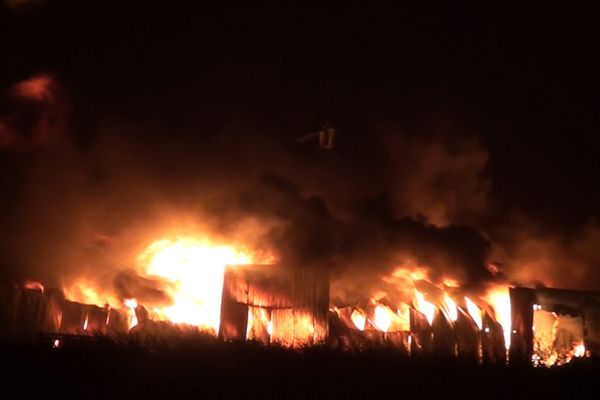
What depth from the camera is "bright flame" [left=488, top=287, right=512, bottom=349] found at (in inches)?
821

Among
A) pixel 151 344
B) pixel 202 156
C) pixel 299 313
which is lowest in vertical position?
pixel 151 344

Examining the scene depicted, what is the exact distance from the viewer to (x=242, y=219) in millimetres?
23875

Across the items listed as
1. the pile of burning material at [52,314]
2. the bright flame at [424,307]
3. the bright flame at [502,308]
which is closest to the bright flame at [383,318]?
the bright flame at [424,307]

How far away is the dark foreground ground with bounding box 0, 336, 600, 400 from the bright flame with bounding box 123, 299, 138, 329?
965 cm

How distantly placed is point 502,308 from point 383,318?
419cm

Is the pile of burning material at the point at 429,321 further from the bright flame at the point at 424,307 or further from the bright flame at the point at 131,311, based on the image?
the bright flame at the point at 131,311

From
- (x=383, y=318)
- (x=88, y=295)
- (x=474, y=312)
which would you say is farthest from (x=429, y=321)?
(x=88, y=295)

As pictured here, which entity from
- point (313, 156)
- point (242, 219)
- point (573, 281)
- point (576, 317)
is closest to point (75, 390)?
point (242, 219)

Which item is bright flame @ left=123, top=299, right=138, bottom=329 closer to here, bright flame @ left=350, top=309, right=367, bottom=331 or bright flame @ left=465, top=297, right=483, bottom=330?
bright flame @ left=350, top=309, right=367, bottom=331

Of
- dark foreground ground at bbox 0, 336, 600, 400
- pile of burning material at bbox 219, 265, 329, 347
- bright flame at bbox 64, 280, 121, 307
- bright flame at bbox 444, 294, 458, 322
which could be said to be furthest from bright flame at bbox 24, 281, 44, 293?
bright flame at bbox 444, 294, 458, 322

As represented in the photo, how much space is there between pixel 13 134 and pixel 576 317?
2199 cm

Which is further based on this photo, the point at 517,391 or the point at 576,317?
the point at 576,317

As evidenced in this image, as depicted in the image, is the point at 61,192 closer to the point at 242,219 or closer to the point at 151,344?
the point at 242,219

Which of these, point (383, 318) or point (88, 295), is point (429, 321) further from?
point (88, 295)
